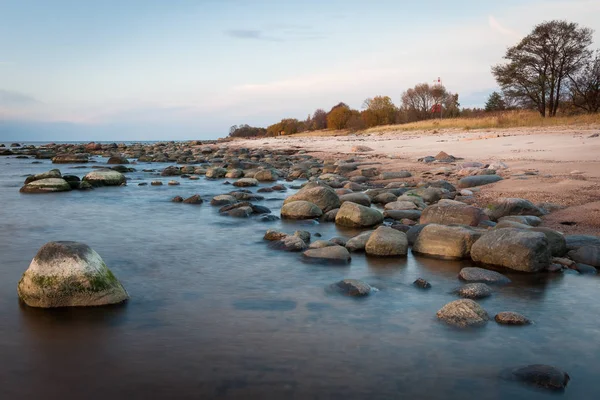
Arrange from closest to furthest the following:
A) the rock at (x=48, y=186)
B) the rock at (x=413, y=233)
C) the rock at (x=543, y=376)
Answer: the rock at (x=543, y=376), the rock at (x=413, y=233), the rock at (x=48, y=186)

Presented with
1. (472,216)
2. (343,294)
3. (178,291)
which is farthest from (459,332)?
(472,216)

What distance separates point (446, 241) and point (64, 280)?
3808 mm

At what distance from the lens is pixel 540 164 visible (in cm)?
1164

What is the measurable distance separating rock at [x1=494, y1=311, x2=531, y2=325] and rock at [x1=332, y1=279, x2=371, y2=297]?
3.58 feet

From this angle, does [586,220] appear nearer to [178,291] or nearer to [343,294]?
[343,294]

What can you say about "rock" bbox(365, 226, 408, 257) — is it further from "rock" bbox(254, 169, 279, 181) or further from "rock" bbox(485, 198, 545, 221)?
"rock" bbox(254, 169, 279, 181)

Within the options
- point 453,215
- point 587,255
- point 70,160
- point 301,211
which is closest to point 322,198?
point 301,211

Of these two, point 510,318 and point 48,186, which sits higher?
point 48,186

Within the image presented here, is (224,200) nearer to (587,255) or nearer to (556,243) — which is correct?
(556,243)

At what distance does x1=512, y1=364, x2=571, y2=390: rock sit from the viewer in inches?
105

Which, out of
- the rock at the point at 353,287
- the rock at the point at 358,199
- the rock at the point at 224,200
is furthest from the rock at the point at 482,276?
the rock at the point at 224,200

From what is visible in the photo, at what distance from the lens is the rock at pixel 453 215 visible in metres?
6.17

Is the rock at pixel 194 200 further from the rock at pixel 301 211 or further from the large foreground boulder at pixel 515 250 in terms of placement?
the large foreground boulder at pixel 515 250

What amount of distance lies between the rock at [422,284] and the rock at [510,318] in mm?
Answer: 830
